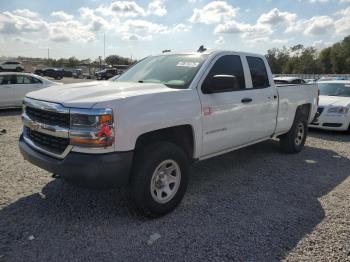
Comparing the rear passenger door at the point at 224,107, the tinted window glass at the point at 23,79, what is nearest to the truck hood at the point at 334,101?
the rear passenger door at the point at 224,107

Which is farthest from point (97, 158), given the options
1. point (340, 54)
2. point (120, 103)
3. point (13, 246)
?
point (340, 54)

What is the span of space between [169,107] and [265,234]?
67.5 inches

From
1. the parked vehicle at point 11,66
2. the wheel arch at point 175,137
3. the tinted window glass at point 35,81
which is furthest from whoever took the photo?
A: the parked vehicle at point 11,66

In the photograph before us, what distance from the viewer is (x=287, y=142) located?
687 cm

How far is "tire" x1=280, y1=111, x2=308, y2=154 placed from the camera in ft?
22.5

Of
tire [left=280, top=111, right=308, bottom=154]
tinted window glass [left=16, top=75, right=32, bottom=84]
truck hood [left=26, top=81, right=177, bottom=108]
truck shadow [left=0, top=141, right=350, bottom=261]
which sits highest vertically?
truck hood [left=26, top=81, right=177, bottom=108]

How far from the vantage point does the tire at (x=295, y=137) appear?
269 inches

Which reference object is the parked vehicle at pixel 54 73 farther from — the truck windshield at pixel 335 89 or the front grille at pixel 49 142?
the front grille at pixel 49 142

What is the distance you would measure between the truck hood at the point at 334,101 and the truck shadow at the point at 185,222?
14.6 feet

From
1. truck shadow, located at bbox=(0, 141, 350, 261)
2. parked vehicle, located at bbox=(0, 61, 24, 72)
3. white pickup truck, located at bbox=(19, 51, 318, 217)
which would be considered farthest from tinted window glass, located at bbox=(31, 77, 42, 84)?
parked vehicle, located at bbox=(0, 61, 24, 72)

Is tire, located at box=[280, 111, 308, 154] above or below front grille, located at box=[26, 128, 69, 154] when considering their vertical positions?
below

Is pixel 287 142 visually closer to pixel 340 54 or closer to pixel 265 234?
pixel 265 234

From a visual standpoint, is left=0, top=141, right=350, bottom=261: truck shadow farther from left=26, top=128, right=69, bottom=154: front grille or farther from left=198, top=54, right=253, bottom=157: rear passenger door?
left=26, top=128, right=69, bottom=154: front grille

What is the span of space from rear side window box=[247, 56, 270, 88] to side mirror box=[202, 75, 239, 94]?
3.98 feet
